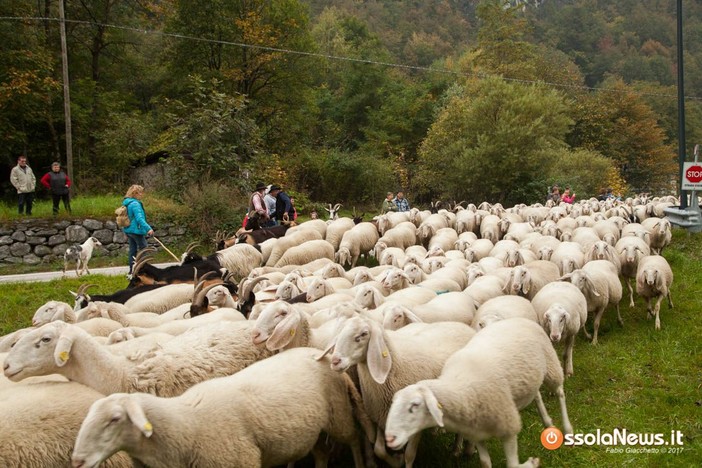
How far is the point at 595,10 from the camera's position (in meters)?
97.2

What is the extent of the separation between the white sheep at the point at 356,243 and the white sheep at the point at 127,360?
7125 millimetres

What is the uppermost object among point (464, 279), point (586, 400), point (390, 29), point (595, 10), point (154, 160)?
point (595, 10)

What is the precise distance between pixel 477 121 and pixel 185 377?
77.6 ft

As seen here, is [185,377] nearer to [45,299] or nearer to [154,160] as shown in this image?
[45,299]

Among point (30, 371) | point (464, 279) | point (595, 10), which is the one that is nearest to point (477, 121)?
point (464, 279)

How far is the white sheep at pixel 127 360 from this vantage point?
389 centimetres

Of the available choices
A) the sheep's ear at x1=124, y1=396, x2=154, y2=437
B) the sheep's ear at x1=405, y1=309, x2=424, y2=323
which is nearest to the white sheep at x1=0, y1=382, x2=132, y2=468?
the sheep's ear at x1=124, y1=396, x2=154, y2=437

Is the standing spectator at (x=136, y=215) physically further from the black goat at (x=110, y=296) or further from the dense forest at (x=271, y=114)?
the dense forest at (x=271, y=114)

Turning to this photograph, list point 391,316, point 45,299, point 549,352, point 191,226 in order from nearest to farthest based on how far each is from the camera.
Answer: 1. point 549,352
2. point 391,316
3. point 45,299
4. point 191,226

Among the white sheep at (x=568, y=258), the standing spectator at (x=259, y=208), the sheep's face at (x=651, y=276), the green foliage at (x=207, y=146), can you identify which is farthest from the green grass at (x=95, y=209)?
the sheep's face at (x=651, y=276)

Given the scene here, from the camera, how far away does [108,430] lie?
119 inches

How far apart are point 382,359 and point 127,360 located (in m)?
1.87

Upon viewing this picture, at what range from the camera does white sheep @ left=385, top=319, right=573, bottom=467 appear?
3.41 meters

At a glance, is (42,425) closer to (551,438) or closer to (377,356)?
(377,356)
